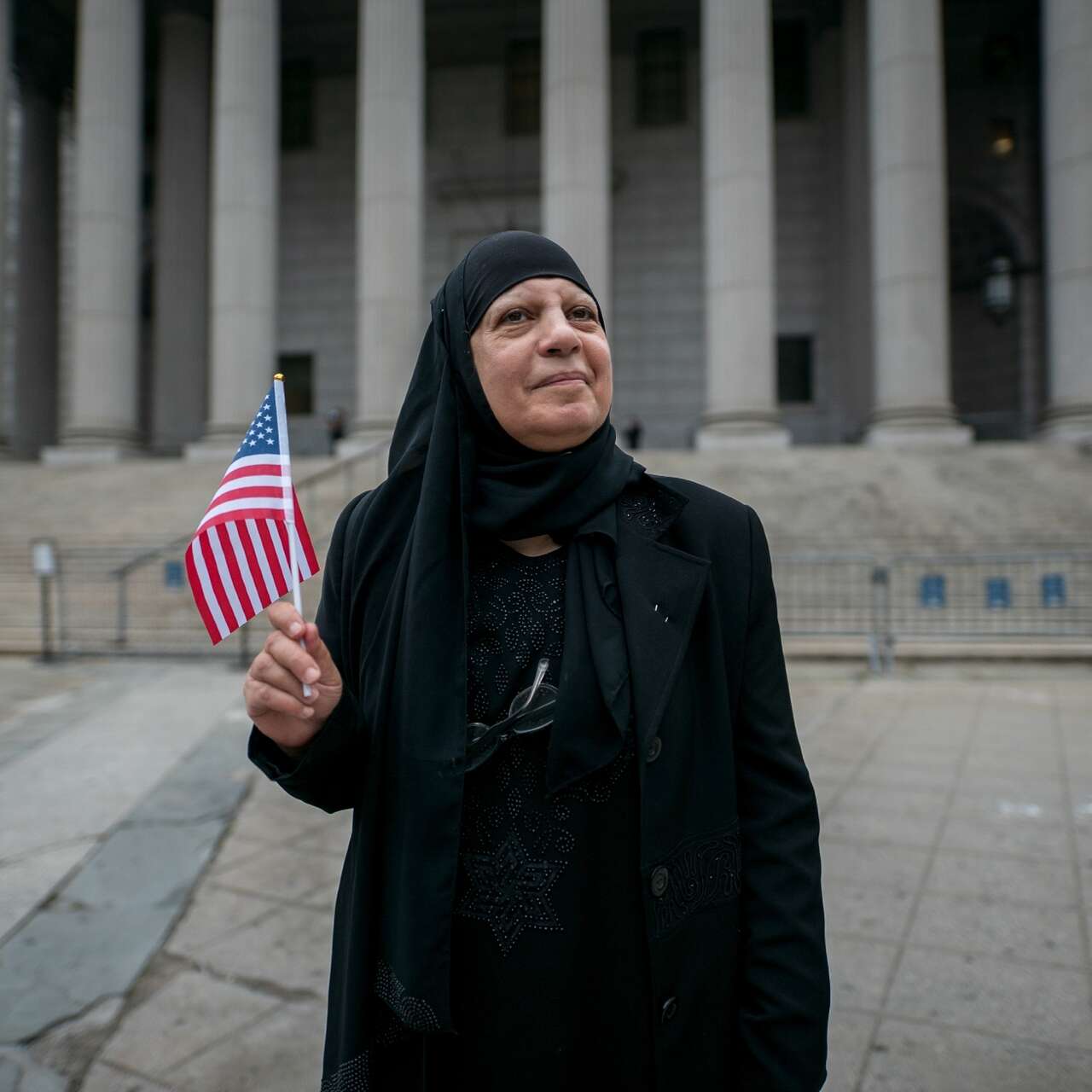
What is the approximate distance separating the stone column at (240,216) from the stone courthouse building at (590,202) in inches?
3.0

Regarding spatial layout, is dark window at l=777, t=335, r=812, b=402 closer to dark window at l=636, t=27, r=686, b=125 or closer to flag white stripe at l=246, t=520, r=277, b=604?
dark window at l=636, t=27, r=686, b=125

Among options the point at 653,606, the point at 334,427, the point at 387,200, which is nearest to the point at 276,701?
the point at 653,606

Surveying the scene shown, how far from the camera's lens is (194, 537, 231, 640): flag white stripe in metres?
1.85

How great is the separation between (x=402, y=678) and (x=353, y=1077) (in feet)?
2.37

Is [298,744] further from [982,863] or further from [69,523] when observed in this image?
[69,523]

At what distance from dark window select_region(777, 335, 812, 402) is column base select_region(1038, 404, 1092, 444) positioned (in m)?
8.51

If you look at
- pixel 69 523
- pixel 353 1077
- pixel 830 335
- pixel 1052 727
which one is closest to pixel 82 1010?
pixel 353 1077

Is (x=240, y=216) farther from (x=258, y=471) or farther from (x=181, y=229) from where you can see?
(x=258, y=471)

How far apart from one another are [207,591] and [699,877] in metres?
1.15

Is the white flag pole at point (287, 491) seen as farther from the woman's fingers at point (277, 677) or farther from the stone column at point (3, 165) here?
the stone column at point (3, 165)

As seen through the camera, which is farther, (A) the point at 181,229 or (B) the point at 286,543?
(A) the point at 181,229

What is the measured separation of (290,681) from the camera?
58.7 inches

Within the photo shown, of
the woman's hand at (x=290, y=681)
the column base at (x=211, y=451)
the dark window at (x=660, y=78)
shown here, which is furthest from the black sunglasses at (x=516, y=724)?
the dark window at (x=660, y=78)

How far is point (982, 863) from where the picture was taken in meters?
4.64
